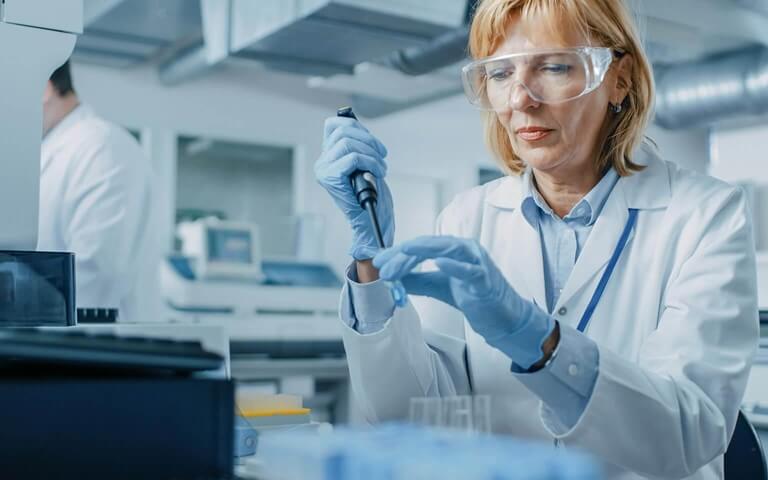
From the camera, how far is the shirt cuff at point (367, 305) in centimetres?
119

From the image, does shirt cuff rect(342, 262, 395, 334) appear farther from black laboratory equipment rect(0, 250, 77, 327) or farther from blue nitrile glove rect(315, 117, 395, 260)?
black laboratory equipment rect(0, 250, 77, 327)

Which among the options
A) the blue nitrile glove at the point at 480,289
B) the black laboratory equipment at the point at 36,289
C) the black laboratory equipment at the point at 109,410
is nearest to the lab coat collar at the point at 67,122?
the black laboratory equipment at the point at 36,289

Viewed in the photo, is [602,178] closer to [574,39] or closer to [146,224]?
[574,39]

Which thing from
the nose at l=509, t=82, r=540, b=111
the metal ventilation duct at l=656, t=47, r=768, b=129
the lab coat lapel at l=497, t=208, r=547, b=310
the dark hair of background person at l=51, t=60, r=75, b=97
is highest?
the metal ventilation duct at l=656, t=47, r=768, b=129

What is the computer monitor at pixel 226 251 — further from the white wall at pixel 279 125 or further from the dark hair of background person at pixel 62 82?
the dark hair of background person at pixel 62 82

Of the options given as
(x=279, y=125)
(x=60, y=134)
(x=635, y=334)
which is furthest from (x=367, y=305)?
(x=279, y=125)

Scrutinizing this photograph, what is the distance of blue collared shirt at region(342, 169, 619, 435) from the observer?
949mm

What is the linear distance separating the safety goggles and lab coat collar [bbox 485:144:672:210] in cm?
20

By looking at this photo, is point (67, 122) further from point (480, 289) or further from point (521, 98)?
point (480, 289)

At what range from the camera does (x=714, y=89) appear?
5270mm

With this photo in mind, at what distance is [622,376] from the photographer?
0.99m

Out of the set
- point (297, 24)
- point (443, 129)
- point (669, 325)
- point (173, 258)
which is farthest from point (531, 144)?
point (443, 129)

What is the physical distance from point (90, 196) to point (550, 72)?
5.16 feet

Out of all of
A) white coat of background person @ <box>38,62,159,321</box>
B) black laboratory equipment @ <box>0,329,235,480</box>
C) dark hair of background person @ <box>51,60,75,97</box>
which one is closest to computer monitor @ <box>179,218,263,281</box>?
white coat of background person @ <box>38,62,159,321</box>
